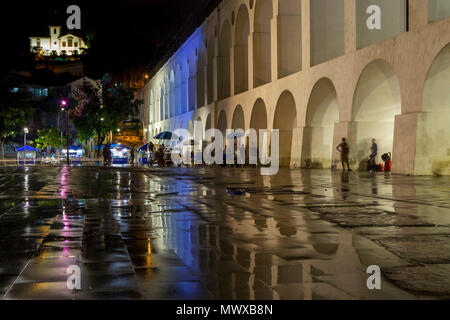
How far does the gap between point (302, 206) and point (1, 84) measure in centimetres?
4149

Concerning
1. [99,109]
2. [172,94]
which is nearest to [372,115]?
[99,109]

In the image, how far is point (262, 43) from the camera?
39031mm

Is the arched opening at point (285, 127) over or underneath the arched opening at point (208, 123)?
underneath

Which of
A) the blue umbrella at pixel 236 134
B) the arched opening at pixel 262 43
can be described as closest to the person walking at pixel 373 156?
the blue umbrella at pixel 236 134

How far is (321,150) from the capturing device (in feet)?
102

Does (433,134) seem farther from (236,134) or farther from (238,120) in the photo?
(238,120)

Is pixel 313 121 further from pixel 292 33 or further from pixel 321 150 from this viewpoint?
pixel 292 33

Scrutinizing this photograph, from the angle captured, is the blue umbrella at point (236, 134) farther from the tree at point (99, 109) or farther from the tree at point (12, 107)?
the tree at point (99, 109)

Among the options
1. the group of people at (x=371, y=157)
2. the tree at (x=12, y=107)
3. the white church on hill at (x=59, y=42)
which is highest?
the white church on hill at (x=59, y=42)

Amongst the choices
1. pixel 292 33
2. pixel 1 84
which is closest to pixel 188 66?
pixel 1 84

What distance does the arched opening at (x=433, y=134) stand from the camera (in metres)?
20.5

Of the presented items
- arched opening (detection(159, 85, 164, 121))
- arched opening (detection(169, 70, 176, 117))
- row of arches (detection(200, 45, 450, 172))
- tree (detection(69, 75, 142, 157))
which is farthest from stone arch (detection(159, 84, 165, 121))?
row of arches (detection(200, 45, 450, 172))

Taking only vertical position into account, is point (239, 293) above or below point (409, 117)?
below
